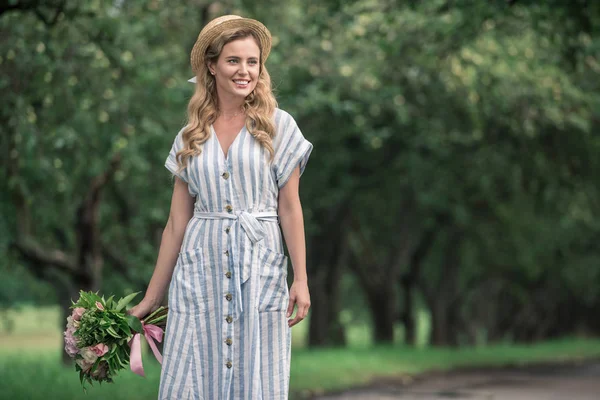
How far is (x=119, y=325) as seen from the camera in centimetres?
476

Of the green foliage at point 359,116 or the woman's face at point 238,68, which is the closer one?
the woman's face at point 238,68

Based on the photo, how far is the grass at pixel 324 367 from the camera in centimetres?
1082

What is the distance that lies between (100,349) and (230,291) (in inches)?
27.6

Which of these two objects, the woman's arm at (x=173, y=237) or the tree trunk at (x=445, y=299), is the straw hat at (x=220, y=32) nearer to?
the woman's arm at (x=173, y=237)

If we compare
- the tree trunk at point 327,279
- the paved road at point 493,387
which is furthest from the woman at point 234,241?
the tree trunk at point 327,279

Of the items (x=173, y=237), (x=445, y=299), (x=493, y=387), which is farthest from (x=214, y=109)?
(x=445, y=299)

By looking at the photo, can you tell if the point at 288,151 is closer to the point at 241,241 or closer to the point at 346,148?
the point at 241,241

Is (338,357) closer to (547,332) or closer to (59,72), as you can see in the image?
(59,72)

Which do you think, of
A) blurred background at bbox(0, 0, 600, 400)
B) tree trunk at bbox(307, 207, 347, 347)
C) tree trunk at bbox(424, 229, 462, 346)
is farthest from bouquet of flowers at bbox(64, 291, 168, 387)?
tree trunk at bbox(424, 229, 462, 346)

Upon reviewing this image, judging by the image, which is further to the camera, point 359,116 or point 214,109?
point 359,116

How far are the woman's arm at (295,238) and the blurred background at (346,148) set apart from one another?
3737mm

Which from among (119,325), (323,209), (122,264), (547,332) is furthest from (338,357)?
(547,332)

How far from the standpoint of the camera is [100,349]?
15.6 feet

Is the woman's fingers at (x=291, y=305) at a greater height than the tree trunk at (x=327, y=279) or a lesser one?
lesser
